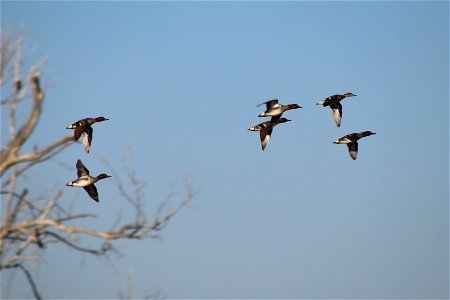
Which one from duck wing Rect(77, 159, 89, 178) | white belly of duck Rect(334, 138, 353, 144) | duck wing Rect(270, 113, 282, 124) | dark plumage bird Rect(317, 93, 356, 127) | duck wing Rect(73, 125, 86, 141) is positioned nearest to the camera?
duck wing Rect(73, 125, 86, 141)

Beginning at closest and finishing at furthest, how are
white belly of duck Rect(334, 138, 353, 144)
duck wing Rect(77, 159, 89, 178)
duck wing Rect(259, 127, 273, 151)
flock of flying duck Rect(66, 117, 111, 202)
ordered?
flock of flying duck Rect(66, 117, 111, 202) < duck wing Rect(77, 159, 89, 178) < duck wing Rect(259, 127, 273, 151) < white belly of duck Rect(334, 138, 353, 144)

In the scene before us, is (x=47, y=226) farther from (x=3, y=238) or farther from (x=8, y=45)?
(x=8, y=45)

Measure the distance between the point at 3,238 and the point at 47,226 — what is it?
1129 mm

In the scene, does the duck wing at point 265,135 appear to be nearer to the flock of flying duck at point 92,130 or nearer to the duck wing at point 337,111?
the flock of flying duck at point 92,130

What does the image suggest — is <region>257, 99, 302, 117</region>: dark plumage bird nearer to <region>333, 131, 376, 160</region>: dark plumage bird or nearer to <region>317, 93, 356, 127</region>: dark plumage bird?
<region>317, 93, 356, 127</region>: dark plumage bird

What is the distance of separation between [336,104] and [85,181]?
6444mm

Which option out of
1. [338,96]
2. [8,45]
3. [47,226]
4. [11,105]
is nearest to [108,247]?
[47,226]

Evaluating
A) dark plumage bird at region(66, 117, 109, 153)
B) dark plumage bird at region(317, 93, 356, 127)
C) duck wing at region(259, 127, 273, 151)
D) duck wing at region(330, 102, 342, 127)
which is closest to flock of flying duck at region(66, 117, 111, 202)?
dark plumage bird at region(66, 117, 109, 153)

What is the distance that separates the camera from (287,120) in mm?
21016

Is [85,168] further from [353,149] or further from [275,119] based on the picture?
[353,149]

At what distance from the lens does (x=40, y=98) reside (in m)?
22.0

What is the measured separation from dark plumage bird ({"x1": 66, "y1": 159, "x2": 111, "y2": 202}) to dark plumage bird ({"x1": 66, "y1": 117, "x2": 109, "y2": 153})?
442 mm

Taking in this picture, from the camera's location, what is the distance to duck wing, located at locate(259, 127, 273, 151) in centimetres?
2064

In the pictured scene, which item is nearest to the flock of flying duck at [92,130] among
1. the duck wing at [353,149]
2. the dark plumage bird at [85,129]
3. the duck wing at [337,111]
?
the dark plumage bird at [85,129]
